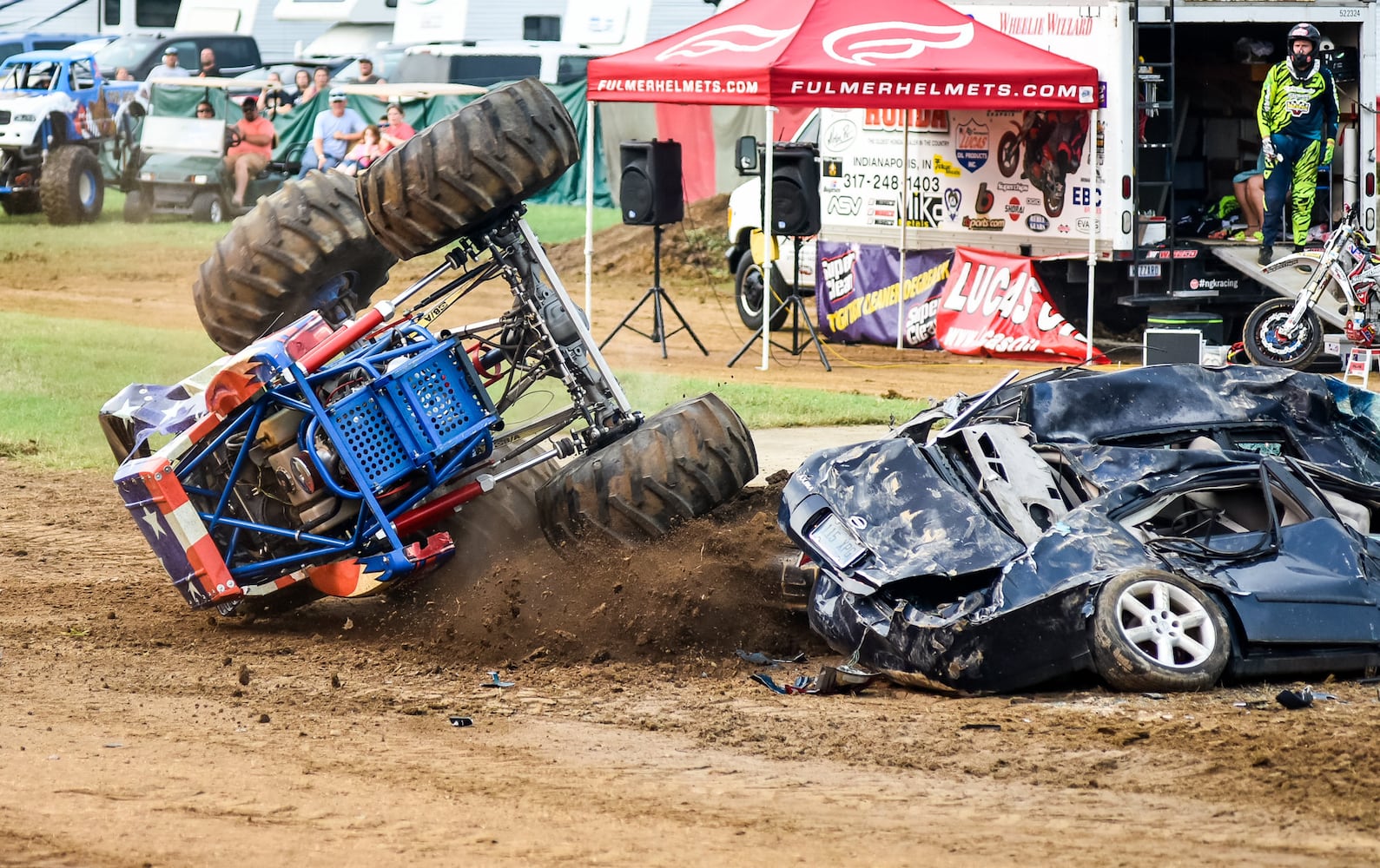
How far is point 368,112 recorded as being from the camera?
1197 inches

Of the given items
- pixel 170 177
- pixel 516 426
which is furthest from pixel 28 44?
pixel 516 426

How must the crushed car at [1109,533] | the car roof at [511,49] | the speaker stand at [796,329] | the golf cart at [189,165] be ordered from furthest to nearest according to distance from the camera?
the car roof at [511,49]
the golf cart at [189,165]
the speaker stand at [796,329]
the crushed car at [1109,533]

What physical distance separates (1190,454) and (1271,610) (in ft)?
2.89

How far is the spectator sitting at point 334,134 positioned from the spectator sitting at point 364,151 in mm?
399

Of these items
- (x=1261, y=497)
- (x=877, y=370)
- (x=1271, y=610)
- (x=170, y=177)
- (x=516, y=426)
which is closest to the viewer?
(x=1271, y=610)

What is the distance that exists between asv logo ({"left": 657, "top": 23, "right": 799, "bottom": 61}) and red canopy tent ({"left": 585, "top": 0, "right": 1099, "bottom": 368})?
0.06 feet

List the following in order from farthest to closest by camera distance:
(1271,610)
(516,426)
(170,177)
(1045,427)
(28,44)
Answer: (28,44)
(170,177)
(516,426)
(1045,427)
(1271,610)

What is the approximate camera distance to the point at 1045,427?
7840 millimetres

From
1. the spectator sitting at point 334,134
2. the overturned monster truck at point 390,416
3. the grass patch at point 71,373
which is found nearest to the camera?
the overturned monster truck at point 390,416

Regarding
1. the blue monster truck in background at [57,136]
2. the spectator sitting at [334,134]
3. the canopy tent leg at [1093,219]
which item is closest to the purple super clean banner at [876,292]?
the canopy tent leg at [1093,219]

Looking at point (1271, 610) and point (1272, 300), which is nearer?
point (1271, 610)

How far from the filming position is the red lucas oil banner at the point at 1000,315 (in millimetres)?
17734

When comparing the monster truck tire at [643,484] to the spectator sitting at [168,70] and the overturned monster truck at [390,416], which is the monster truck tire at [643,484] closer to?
the overturned monster truck at [390,416]

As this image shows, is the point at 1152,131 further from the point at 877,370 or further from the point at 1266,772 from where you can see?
the point at 1266,772
